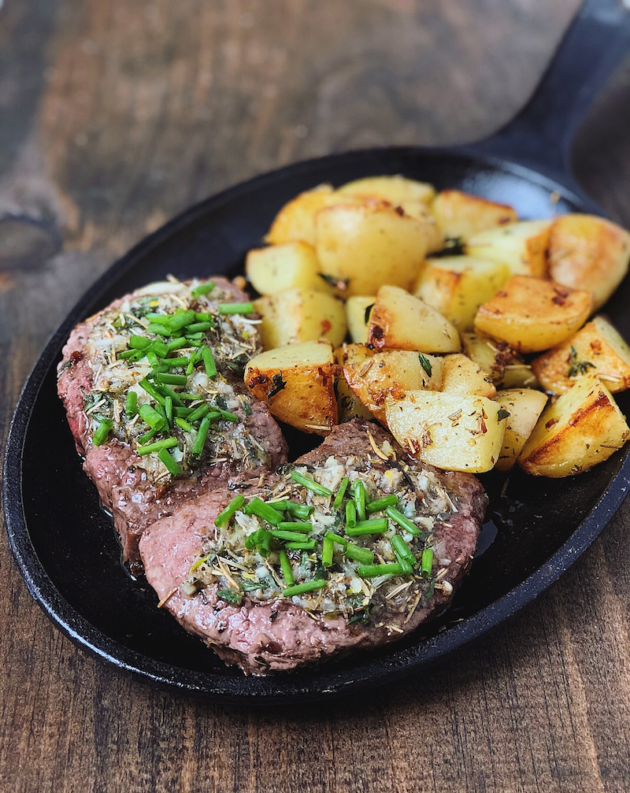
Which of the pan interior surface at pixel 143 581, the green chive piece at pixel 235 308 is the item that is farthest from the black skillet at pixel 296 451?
the green chive piece at pixel 235 308

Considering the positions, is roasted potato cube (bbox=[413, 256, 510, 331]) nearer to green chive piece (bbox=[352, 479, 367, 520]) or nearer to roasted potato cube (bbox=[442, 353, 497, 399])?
roasted potato cube (bbox=[442, 353, 497, 399])

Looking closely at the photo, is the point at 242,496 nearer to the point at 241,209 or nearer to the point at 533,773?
the point at 533,773

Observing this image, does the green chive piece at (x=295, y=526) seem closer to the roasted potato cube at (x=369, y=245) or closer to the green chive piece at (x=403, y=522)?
the green chive piece at (x=403, y=522)

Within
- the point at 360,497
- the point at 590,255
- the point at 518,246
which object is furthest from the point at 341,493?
the point at 590,255

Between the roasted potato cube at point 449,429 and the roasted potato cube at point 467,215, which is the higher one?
the roasted potato cube at point 467,215

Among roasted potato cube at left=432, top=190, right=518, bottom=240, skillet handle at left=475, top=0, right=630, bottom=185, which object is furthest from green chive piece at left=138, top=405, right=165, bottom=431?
skillet handle at left=475, top=0, right=630, bottom=185

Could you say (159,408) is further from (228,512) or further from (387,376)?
(387,376)

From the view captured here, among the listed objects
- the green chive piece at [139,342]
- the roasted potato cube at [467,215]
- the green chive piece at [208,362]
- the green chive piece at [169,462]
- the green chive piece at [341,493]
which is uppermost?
the roasted potato cube at [467,215]

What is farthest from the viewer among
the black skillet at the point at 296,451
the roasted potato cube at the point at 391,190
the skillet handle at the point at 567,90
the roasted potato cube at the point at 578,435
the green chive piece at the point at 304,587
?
the skillet handle at the point at 567,90
